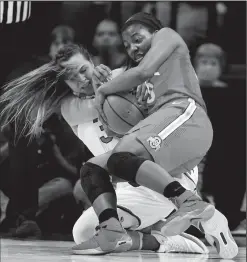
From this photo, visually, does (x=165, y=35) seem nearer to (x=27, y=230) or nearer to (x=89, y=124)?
(x=89, y=124)

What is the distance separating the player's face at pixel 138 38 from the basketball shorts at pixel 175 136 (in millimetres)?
361

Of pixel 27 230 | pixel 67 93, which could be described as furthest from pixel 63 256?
pixel 27 230

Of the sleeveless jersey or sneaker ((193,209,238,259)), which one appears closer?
sneaker ((193,209,238,259))

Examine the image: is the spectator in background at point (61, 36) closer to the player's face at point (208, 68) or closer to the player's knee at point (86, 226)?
the player's face at point (208, 68)

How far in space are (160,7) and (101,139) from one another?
177 cm

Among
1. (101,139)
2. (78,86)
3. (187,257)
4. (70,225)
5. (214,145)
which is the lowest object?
(70,225)

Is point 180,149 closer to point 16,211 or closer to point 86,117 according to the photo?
point 86,117

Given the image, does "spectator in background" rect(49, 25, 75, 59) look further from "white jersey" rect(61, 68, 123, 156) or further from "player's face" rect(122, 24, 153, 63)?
"player's face" rect(122, 24, 153, 63)

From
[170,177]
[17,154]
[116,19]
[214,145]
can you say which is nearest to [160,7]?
[116,19]

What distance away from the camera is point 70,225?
5.34 m

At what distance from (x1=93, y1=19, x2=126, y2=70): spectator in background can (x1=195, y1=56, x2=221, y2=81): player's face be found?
0.57 m

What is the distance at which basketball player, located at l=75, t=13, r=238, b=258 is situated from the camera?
3066 mm

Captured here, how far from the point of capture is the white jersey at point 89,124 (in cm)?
406

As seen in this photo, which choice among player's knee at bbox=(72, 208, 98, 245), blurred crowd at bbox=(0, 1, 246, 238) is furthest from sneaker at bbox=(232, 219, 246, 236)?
player's knee at bbox=(72, 208, 98, 245)
